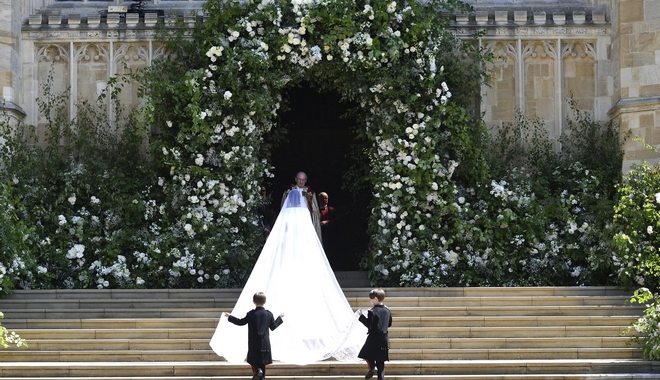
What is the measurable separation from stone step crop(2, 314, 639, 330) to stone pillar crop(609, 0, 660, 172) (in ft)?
11.8

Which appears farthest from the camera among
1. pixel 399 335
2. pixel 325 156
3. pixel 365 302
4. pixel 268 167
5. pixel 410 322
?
pixel 325 156

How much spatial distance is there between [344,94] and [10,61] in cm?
519

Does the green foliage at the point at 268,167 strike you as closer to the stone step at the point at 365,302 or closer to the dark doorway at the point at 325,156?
the stone step at the point at 365,302

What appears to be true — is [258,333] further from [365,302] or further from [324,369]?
[365,302]

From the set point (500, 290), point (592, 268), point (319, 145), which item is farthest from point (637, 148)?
point (319, 145)

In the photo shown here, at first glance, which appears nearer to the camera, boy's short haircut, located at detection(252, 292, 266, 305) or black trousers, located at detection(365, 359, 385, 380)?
boy's short haircut, located at detection(252, 292, 266, 305)

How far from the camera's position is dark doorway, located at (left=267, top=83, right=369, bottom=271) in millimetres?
20031

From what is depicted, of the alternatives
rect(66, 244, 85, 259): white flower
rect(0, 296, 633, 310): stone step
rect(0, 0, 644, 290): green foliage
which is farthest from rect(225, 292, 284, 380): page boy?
rect(66, 244, 85, 259): white flower

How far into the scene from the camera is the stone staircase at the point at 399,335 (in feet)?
41.4

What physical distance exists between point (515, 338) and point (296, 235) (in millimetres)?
2883

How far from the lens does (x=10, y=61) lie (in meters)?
17.4

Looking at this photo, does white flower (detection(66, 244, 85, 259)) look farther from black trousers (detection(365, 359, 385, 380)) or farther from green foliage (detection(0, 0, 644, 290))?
black trousers (detection(365, 359, 385, 380))

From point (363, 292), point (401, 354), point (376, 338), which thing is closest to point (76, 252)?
point (363, 292)

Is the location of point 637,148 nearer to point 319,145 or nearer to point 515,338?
point 515,338
